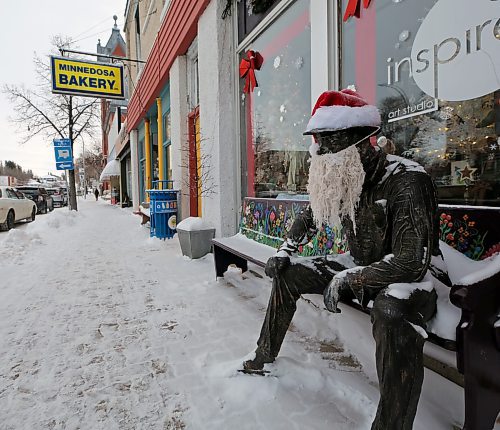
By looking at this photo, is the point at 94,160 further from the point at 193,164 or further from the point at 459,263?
the point at 459,263

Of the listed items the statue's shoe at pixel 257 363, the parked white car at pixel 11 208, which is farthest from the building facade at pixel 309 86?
the parked white car at pixel 11 208

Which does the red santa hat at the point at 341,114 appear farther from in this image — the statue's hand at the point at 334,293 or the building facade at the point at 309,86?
the building facade at the point at 309,86

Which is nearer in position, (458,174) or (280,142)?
(458,174)

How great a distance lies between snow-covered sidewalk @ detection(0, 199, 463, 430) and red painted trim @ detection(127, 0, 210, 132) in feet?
15.8

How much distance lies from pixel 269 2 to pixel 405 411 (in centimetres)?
473

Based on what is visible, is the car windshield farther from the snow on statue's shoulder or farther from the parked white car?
the snow on statue's shoulder

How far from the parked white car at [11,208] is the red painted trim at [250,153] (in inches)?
385

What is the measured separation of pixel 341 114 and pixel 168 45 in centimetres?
797

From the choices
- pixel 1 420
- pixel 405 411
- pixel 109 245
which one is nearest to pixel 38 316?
pixel 1 420

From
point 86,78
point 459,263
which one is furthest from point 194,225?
point 86,78

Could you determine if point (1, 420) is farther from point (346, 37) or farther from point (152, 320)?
point (346, 37)

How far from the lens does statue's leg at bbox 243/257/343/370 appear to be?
204 cm

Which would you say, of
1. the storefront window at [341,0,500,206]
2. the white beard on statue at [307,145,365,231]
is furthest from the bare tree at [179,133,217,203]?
the white beard on statue at [307,145,365,231]

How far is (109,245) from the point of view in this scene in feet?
25.1
